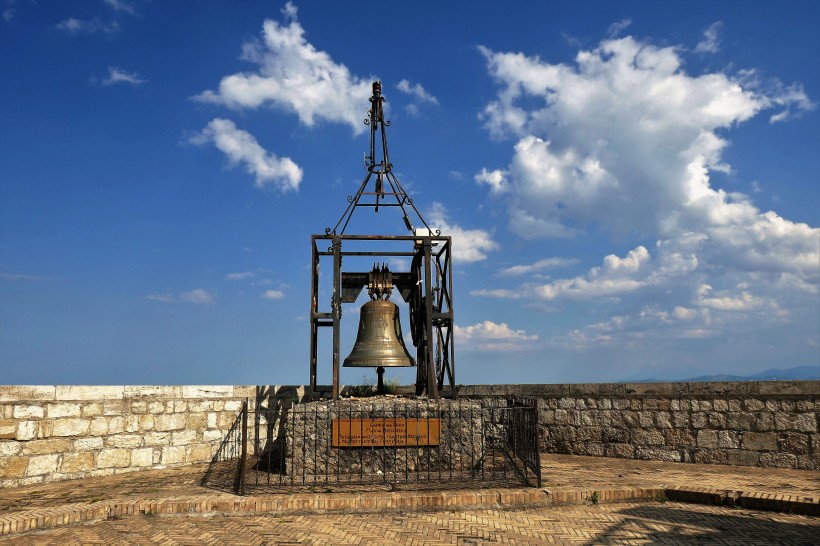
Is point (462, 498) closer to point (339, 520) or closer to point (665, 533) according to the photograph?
point (339, 520)

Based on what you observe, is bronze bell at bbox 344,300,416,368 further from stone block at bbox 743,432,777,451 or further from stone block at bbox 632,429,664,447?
stone block at bbox 743,432,777,451

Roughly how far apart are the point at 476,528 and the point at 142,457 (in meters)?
6.44

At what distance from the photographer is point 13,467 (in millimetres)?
8336

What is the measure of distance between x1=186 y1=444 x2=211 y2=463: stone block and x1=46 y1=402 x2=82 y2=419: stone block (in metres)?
2.00

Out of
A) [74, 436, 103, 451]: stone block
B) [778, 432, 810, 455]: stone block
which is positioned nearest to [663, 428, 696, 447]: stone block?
[778, 432, 810, 455]: stone block

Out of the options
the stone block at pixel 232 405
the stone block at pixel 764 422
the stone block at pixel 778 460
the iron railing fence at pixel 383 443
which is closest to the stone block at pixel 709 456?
the stone block at pixel 778 460

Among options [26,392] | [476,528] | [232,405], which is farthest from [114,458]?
[476,528]

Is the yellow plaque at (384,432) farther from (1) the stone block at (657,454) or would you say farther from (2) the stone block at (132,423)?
(1) the stone block at (657,454)

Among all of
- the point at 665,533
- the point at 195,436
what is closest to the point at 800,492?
the point at 665,533

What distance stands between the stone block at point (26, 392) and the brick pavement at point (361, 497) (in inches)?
54.2

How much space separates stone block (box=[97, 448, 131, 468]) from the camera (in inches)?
363

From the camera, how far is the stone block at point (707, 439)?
9805 mm

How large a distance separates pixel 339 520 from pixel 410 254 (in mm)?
5699

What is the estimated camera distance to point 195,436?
10.2m
